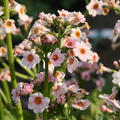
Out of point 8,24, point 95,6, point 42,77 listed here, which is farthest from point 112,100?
point 8,24

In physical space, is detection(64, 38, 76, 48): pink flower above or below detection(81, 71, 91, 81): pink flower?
below

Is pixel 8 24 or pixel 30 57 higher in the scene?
pixel 8 24

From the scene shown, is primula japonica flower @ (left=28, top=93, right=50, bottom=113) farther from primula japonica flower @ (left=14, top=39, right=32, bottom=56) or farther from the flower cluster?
the flower cluster

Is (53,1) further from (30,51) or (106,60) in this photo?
(30,51)

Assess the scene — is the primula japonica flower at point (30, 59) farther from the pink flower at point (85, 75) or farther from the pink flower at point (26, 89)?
the pink flower at point (85, 75)

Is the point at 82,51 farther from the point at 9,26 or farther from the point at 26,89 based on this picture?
the point at 9,26

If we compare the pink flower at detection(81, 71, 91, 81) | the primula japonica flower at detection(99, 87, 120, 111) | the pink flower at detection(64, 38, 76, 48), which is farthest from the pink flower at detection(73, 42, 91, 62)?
the pink flower at detection(81, 71, 91, 81)

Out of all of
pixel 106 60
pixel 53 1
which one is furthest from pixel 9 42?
pixel 53 1
